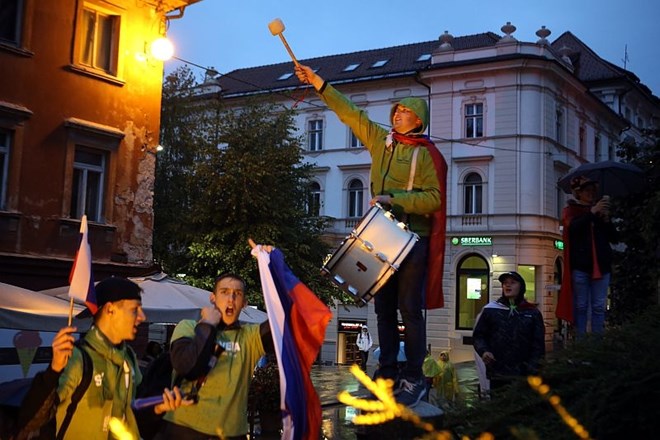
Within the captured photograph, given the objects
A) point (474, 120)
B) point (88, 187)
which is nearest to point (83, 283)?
point (88, 187)

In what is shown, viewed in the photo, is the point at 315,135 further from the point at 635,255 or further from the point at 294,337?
the point at 294,337

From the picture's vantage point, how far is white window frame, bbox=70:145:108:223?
1852 centimetres

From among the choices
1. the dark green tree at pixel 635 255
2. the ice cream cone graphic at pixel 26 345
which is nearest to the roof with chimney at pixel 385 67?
the dark green tree at pixel 635 255

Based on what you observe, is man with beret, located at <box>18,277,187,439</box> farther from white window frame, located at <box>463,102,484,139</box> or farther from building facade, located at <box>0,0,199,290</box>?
white window frame, located at <box>463,102,484,139</box>

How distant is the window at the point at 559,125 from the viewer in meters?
39.1

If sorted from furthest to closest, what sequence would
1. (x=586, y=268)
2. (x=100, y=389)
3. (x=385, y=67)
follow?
(x=385, y=67)
(x=586, y=268)
(x=100, y=389)

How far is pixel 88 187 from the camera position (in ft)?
A: 62.0

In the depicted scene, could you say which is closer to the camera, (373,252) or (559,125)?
(373,252)

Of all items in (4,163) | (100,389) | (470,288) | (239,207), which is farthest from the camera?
(470,288)

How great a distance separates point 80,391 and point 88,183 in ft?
51.1

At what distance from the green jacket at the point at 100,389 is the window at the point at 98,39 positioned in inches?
615

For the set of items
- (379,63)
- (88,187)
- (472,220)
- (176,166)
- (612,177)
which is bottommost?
(612,177)

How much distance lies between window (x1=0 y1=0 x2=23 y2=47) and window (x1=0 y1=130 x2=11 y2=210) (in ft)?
6.83

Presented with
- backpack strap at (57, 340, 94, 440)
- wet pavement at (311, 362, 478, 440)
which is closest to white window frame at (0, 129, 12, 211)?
wet pavement at (311, 362, 478, 440)
